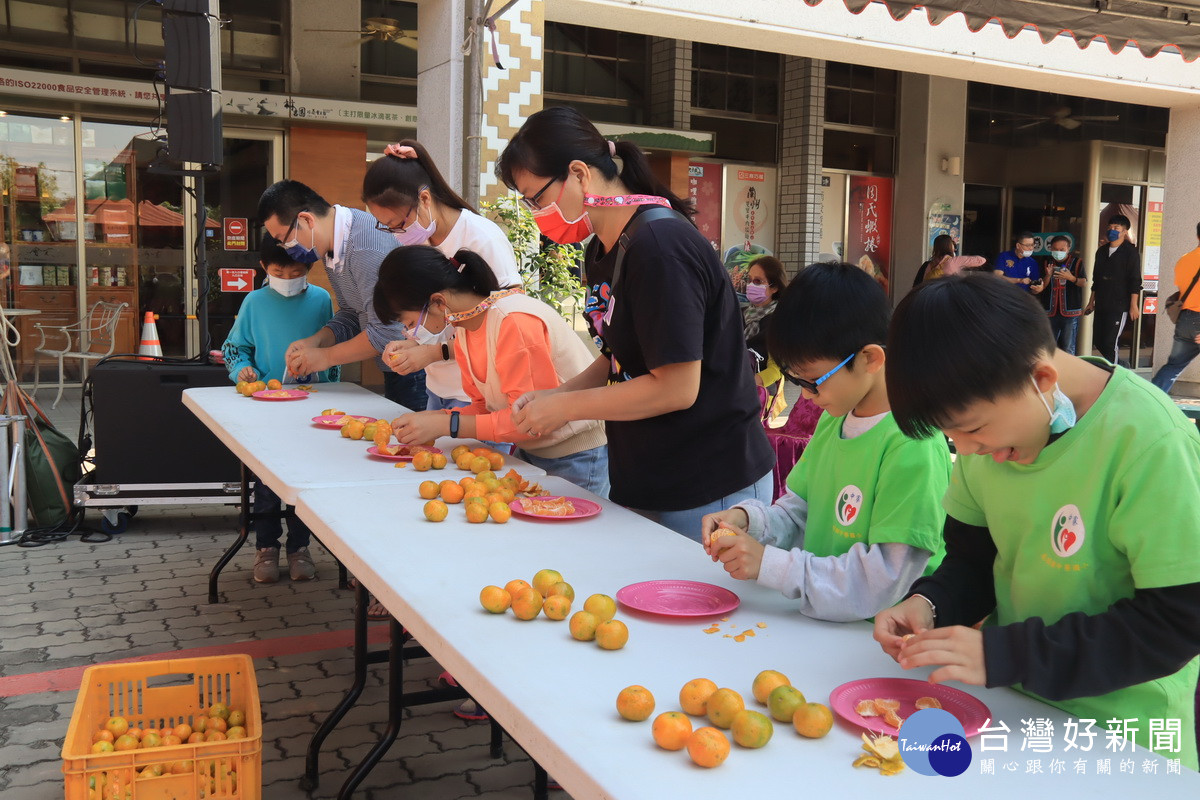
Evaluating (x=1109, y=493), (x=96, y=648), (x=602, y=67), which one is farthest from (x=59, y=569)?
(x=602, y=67)

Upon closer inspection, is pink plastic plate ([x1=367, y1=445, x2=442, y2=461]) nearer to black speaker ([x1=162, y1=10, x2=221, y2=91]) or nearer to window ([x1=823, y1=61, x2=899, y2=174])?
black speaker ([x1=162, y1=10, x2=221, y2=91])

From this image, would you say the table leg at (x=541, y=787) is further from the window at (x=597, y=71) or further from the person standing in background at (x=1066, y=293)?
the person standing in background at (x=1066, y=293)

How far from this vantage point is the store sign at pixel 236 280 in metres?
10.5

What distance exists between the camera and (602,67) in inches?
493

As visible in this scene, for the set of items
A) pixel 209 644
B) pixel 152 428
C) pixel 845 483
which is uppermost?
pixel 845 483

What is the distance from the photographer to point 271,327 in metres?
4.90

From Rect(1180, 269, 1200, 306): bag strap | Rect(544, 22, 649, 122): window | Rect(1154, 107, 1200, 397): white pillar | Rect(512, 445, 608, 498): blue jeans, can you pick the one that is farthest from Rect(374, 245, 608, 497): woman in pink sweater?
Rect(1154, 107, 1200, 397): white pillar

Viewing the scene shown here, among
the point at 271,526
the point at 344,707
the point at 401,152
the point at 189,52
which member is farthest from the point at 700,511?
the point at 189,52

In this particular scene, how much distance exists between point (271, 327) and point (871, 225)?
11.2 metres

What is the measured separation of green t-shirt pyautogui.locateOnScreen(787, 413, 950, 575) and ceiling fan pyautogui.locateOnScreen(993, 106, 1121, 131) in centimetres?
1520

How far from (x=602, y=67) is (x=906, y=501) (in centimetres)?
1162

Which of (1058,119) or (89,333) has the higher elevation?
(1058,119)

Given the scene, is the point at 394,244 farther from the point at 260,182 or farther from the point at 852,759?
the point at 260,182

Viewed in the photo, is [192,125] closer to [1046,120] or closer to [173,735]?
[173,735]
